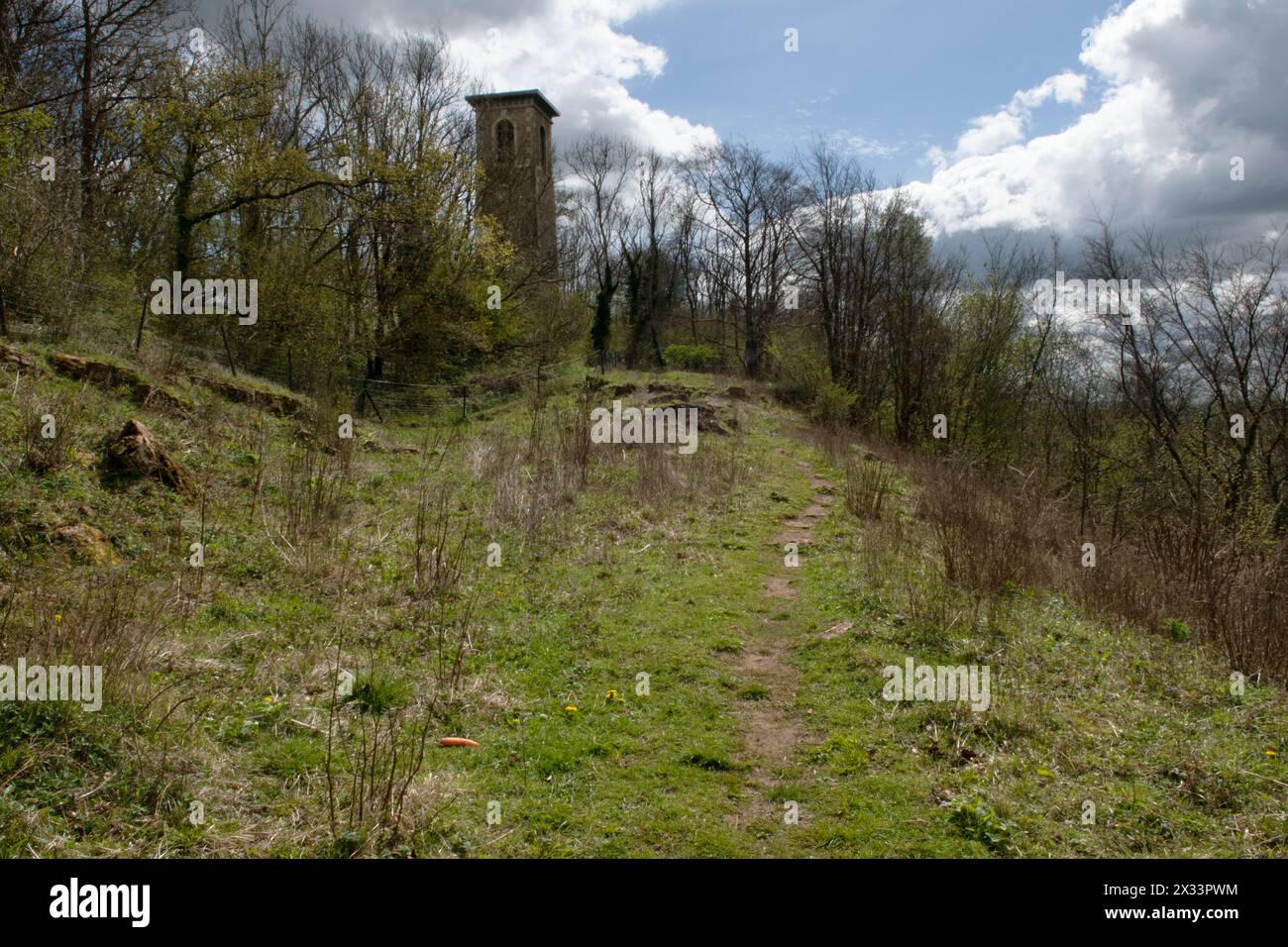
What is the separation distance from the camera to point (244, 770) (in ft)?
14.4

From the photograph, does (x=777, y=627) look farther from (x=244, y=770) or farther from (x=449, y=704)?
(x=244, y=770)

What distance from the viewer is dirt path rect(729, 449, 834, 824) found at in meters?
4.83

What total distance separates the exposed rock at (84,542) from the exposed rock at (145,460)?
5.59 ft

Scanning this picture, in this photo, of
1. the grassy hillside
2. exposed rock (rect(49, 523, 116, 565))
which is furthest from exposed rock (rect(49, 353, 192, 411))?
exposed rock (rect(49, 523, 116, 565))

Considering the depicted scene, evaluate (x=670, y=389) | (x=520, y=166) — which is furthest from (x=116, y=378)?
(x=520, y=166)

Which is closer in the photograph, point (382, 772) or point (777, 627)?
point (382, 772)

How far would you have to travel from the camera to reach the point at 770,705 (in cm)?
627

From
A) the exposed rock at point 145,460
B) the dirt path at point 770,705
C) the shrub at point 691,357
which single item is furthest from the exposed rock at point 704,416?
the shrub at point 691,357

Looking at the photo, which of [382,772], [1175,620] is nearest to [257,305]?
[382,772]

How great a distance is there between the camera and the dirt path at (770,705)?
15.8 feet

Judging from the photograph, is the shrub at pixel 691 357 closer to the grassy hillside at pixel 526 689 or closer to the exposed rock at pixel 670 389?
the exposed rock at pixel 670 389

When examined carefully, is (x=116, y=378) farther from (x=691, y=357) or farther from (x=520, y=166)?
(x=691, y=357)

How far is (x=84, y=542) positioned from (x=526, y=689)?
4.28m
